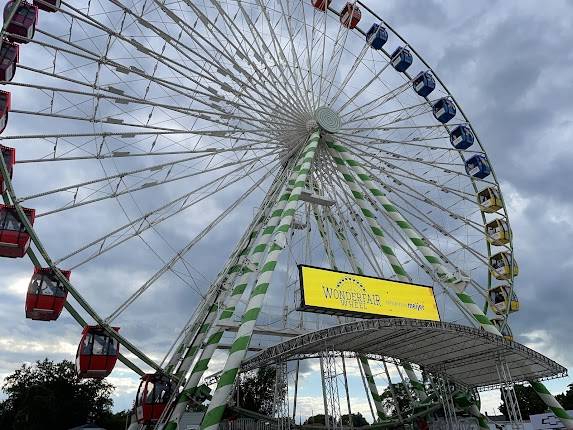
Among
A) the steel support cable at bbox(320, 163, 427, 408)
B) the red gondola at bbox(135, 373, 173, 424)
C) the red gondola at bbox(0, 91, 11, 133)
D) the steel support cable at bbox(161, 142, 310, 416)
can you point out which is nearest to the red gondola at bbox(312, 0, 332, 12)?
the steel support cable at bbox(320, 163, 427, 408)

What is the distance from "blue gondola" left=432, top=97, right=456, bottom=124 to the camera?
28.0 meters

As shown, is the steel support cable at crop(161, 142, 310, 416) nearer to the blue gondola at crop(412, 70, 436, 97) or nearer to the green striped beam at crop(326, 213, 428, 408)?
the green striped beam at crop(326, 213, 428, 408)

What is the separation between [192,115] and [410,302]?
42.3 feet

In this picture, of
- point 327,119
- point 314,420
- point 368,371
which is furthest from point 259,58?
point 314,420

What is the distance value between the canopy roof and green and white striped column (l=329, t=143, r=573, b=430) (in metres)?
0.92

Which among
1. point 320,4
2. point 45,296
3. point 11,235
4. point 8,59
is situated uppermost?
point 320,4

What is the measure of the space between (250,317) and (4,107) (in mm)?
11923

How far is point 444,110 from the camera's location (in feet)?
91.9

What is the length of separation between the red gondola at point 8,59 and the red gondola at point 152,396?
43.5 ft

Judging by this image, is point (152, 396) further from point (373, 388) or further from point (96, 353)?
point (373, 388)

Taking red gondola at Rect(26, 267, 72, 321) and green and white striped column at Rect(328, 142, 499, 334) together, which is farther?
green and white striped column at Rect(328, 142, 499, 334)

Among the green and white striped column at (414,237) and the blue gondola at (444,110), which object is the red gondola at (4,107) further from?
the blue gondola at (444,110)

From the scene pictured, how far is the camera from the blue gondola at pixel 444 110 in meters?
28.0

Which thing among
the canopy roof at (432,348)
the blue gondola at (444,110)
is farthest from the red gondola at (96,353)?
the blue gondola at (444,110)
